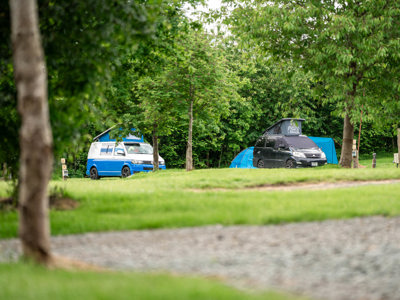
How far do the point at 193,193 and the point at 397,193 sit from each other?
14.0 ft

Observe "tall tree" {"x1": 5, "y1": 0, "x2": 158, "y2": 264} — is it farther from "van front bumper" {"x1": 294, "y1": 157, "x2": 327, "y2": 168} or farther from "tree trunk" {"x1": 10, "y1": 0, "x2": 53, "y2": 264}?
"van front bumper" {"x1": 294, "y1": 157, "x2": 327, "y2": 168}

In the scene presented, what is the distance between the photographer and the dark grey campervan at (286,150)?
2394 cm

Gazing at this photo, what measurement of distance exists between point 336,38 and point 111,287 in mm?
14850

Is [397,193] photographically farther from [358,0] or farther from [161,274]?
[358,0]

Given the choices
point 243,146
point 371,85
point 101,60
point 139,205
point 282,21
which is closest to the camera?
point 101,60

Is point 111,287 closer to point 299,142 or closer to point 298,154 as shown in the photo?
point 298,154

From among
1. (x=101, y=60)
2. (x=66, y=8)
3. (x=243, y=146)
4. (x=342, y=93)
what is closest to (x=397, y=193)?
(x=101, y=60)

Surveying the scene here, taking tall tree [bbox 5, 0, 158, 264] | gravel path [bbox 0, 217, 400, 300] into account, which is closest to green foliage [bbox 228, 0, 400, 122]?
tall tree [bbox 5, 0, 158, 264]

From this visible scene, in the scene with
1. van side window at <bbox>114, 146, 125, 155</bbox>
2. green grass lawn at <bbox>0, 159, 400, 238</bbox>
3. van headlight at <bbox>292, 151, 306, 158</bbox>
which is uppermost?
van side window at <bbox>114, 146, 125, 155</bbox>

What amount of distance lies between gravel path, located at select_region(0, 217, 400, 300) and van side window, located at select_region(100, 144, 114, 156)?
20809 millimetres

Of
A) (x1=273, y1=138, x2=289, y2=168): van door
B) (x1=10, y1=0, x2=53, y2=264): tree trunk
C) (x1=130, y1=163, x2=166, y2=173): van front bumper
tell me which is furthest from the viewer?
(x1=130, y1=163, x2=166, y2=173): van front bumper

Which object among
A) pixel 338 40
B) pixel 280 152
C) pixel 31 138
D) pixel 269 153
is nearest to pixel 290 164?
pixel 280 152

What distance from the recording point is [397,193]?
10.9 m

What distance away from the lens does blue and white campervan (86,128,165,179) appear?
27.1 m
